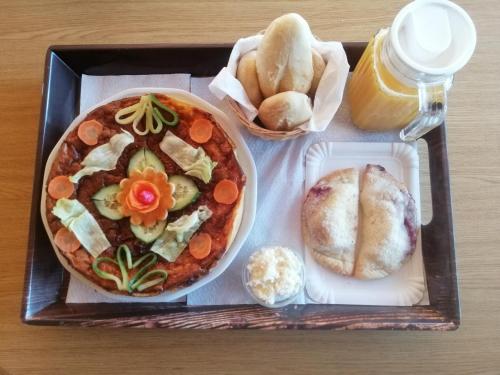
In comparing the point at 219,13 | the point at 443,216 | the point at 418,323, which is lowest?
the point at 418,323

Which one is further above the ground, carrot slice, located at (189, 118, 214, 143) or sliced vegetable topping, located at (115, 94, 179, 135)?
sliced vegetable topping, located at (115, 94, 179, 135)

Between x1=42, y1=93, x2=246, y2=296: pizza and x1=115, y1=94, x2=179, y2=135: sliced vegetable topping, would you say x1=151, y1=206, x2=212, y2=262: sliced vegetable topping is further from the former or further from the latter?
x1=115, y1=94, x2=179, y2=135: sliced vegetable topping

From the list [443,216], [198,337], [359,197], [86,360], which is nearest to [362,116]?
[359,197]

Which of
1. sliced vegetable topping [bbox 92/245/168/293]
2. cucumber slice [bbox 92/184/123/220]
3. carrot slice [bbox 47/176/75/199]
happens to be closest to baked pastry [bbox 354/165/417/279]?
sliced vegetable topping [bbox 92/245/168/293]

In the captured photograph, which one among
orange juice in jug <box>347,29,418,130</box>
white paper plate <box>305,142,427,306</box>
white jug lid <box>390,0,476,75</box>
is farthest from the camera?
white paper plate <box>305,142,427,306</box>

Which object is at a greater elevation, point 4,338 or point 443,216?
point 443,216

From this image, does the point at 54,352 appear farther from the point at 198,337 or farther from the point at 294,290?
the point at 294,290

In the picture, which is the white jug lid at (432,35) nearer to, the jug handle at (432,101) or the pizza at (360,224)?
the jug handle at (432,101)
